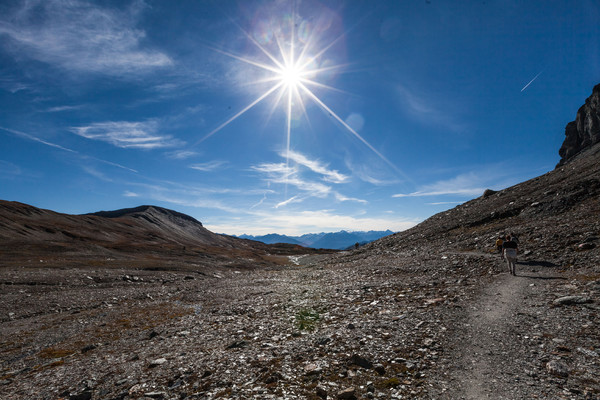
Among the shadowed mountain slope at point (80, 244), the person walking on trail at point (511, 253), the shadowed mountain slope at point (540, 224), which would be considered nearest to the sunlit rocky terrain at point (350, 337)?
the shadowed mountain slope at point (540, 224)

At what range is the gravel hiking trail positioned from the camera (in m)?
7.50

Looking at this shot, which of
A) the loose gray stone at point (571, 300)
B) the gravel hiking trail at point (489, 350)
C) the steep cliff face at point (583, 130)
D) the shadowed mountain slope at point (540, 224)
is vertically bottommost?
the gravel hiking trail at point (489, 350)

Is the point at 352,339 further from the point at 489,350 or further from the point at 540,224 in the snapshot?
the point at 540,224

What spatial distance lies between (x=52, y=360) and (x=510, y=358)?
2207 cm

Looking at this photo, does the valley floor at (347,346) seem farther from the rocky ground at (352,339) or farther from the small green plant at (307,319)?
the small green plant at (307,319)

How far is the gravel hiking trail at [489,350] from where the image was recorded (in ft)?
24.6

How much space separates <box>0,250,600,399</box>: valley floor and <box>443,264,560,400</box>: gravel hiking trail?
0.05 metres

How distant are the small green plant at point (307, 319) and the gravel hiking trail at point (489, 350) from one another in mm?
7214

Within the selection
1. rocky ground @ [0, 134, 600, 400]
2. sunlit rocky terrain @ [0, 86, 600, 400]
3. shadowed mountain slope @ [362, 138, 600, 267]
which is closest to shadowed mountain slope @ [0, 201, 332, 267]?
sunlit rocky terrain @ [0, 86, 600, 400]

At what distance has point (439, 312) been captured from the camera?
14297 mm

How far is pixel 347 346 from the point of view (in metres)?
11.2

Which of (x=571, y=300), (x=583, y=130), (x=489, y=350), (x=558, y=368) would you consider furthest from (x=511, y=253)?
(x=583, y=130)

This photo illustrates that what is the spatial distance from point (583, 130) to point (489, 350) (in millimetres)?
176400

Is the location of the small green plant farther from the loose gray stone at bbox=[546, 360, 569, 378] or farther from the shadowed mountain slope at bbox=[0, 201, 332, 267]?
the shadowed mountain slope at bbox=[0, 201, 332, 267]
